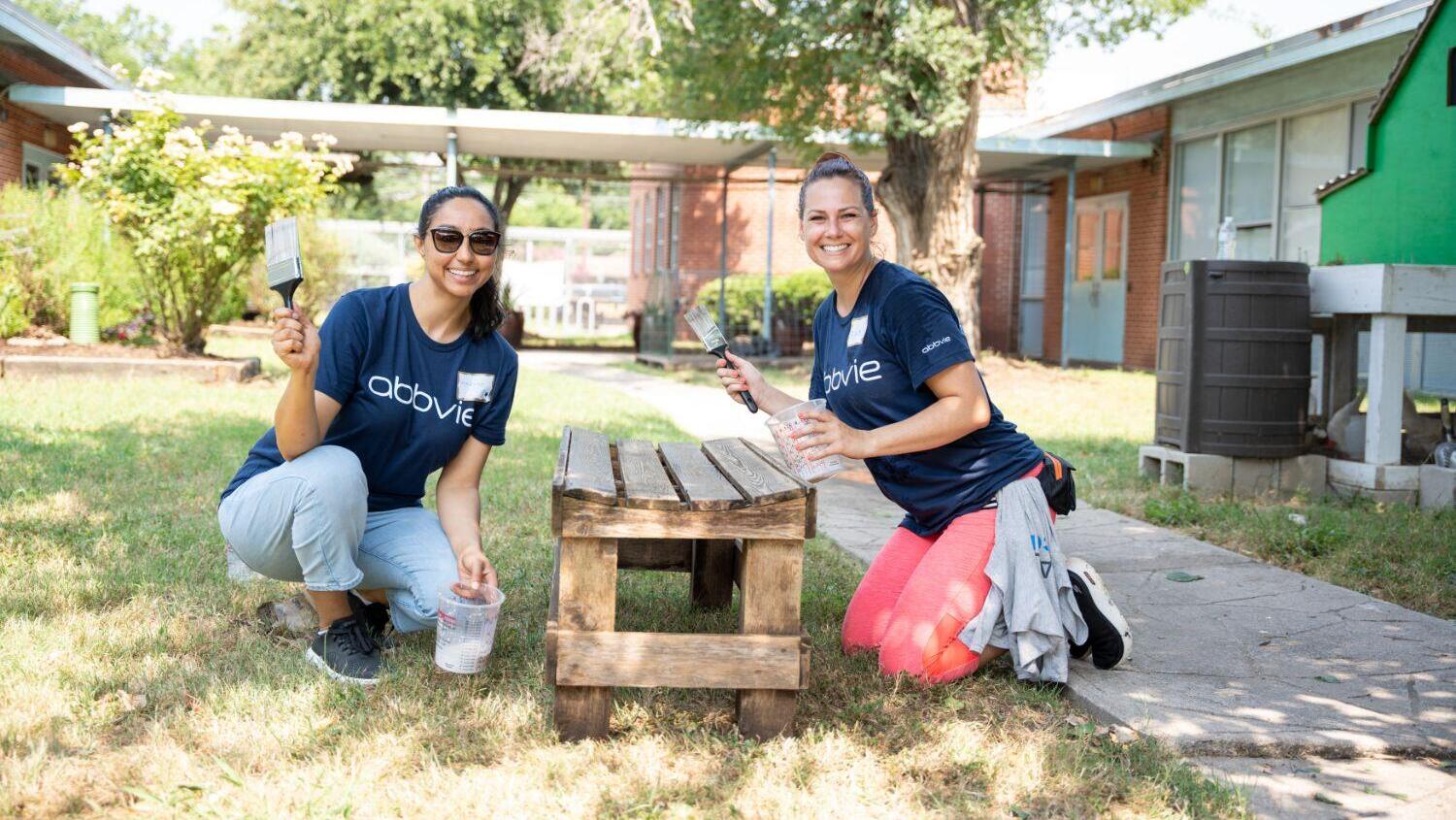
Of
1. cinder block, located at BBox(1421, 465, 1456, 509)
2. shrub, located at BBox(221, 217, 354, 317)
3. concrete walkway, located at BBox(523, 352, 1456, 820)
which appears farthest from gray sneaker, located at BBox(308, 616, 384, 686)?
shrub, located at BBox(221, 217, 354, 317)

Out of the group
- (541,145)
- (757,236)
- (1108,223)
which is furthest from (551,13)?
(1108,223)

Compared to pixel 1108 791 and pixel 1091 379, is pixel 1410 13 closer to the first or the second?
pixel 1091 379

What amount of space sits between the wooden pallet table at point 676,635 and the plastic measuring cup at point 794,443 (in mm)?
132

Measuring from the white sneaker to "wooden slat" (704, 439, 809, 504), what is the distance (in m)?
0.97

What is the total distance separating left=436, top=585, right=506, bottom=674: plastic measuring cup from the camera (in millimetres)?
3221

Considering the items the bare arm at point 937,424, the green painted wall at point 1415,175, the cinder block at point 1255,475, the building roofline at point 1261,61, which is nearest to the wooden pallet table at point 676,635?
the bare arm at point 937,424

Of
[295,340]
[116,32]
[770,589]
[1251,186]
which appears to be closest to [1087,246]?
[1251,186]

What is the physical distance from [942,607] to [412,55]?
80.6ft

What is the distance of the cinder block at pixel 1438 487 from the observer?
20.0 feet

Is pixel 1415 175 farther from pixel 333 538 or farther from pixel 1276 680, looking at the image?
pixel 333 538

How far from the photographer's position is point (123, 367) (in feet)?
35.9

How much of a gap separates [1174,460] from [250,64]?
25.0m

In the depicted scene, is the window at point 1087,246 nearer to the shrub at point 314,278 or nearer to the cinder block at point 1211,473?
the shrub at point 314,278

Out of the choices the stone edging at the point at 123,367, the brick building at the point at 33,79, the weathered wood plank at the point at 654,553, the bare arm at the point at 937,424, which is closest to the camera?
the bare arm at the point at 937,424
